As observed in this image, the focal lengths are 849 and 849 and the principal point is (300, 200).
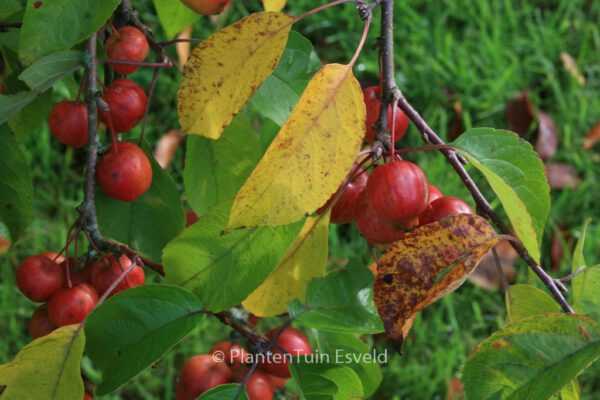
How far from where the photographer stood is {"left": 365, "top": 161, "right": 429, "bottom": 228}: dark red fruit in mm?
713

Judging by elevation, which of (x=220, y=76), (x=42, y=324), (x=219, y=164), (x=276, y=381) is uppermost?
(x=220, y=76)

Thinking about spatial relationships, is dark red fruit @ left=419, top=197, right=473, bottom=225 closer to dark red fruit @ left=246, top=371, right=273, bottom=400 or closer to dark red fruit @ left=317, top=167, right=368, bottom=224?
dark red fruit @ left=317, top=167, right=368, bottom=224

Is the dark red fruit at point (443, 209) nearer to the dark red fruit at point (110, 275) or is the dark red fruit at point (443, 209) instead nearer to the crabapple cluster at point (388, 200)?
the crabapple cluster at point (388, 200)

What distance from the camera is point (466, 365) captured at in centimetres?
66

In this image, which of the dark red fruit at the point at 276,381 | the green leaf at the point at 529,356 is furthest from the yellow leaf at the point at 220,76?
the dark red fruit at the point at 276,381

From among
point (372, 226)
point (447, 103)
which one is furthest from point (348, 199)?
point (447, 103)

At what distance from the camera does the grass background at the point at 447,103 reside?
6.21ft

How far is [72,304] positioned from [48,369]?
0.09 metres

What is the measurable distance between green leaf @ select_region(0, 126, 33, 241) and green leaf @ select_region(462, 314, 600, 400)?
535 mm

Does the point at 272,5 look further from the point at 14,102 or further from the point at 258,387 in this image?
the point at 258,387

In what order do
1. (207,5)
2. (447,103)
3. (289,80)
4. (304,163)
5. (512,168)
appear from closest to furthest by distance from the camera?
(304,163) < (512,168) < (207,5) < (289,80) < (447,103)

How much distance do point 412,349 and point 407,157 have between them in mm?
488

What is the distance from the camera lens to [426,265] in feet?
2.21

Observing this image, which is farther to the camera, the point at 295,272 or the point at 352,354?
the point at 352,354
